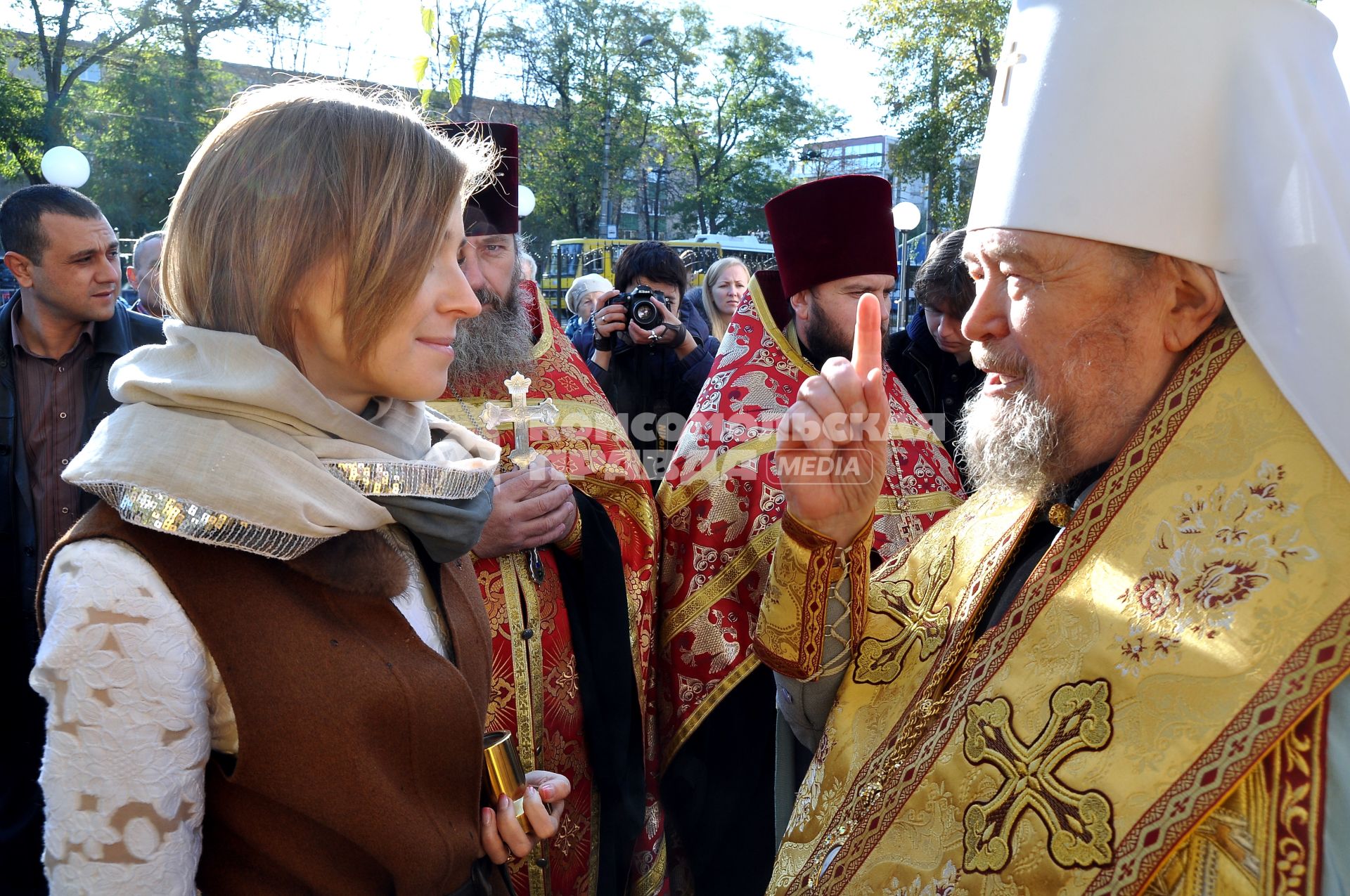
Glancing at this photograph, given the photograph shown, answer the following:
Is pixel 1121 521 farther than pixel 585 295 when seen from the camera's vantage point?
No

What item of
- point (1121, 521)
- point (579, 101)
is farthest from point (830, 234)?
point (579, 101)

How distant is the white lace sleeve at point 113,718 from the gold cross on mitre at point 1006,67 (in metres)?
1.65

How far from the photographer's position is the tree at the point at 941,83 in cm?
1984

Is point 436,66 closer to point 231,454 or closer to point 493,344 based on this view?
point 493,344

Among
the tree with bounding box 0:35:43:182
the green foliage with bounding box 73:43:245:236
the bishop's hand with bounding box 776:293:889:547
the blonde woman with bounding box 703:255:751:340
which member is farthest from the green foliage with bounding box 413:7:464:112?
the green foliage with bounding box 73:43:245:236

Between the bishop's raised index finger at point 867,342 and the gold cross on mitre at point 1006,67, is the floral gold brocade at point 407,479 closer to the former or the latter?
the bishop's raised index finger at point 867,342

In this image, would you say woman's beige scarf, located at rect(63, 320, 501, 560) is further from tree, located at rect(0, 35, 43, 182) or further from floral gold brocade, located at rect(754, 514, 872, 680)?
tree, located at rect(0, 35, 43, 182)

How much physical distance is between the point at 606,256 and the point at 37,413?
1866cm

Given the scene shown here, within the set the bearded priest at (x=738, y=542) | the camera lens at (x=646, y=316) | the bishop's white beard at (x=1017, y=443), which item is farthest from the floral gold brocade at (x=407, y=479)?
the camera lens at (x=646, y=316)

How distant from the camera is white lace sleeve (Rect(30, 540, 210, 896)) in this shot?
48.1 inches

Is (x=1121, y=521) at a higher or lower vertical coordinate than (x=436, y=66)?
lower

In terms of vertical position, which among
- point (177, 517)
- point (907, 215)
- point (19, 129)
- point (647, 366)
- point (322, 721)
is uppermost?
point (19, 129)

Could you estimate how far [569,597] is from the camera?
2.86 metres

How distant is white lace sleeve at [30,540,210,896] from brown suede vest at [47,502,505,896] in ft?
0.12
